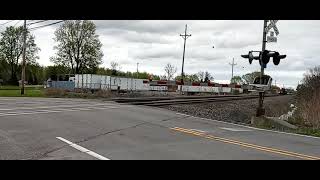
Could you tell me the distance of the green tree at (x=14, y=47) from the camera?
319ft

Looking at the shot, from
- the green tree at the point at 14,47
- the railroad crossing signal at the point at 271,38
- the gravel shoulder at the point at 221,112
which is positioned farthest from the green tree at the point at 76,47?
the railroad crossing signal at the point at 271,38

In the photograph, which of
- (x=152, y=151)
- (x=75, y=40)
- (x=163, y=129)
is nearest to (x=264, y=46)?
(x=163, y=129)

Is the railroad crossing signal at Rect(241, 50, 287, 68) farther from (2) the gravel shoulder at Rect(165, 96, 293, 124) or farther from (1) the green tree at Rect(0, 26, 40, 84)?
(1) the green tree at Rect(0, 26, 40, 84)

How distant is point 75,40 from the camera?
9044cm

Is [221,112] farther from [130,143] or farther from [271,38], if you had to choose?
[130,143]

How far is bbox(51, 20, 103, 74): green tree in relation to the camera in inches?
3543

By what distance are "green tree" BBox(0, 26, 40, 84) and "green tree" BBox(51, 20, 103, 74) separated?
10659mm

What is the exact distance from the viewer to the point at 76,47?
90125mm

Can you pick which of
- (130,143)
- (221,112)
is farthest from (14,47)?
(130,143)

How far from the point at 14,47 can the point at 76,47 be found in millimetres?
17710

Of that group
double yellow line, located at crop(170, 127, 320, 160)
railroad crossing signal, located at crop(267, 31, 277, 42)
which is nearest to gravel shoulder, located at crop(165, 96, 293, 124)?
railroad crossing signal, located at crop(267, 31, 277, 42)

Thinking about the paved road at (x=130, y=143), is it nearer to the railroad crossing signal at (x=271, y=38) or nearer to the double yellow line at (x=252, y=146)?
the double yellow line at (x=252, y=146)

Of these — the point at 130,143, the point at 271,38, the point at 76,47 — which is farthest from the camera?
the point at 76,47

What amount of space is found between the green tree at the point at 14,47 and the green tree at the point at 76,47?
1066 centimetres
